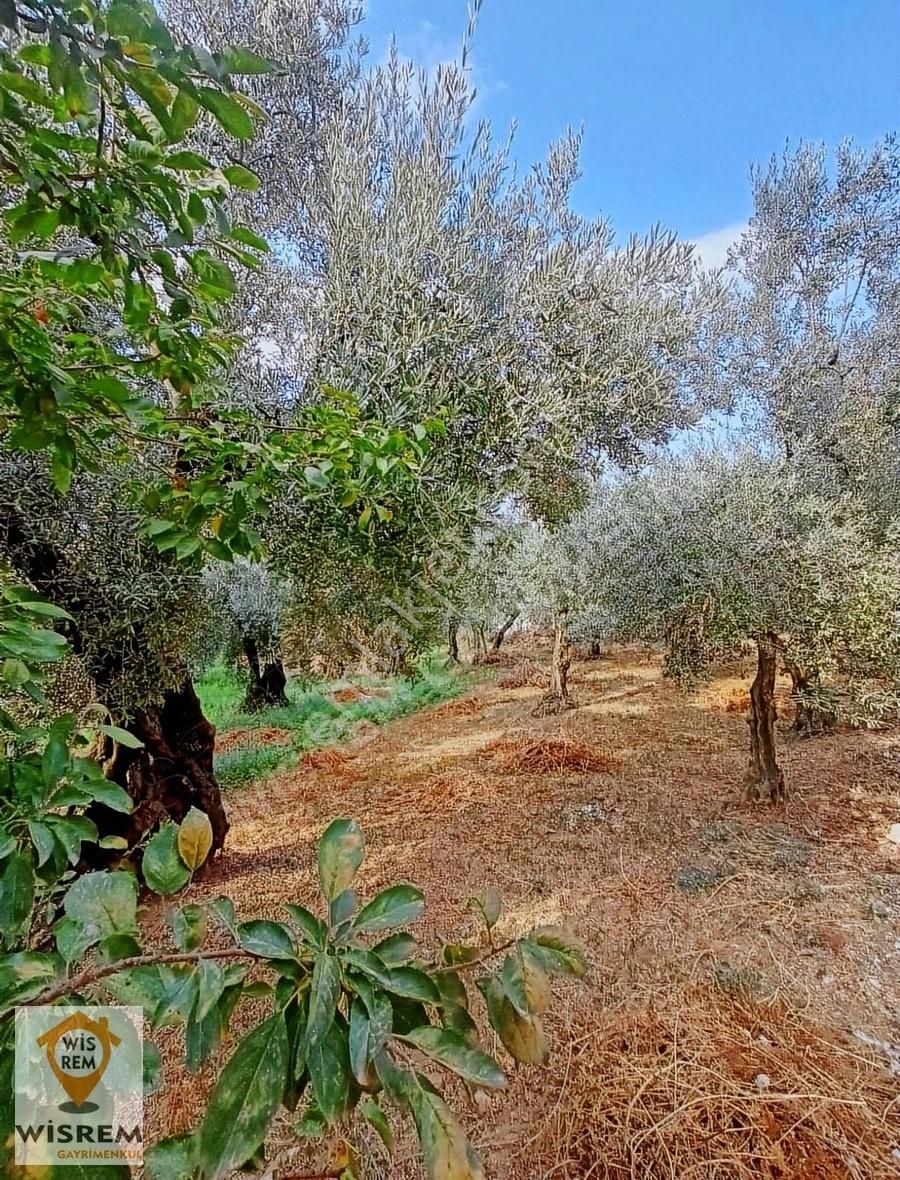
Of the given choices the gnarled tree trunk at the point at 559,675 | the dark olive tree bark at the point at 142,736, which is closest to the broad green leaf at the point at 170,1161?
the dark olive tree bark at the point at 142,736

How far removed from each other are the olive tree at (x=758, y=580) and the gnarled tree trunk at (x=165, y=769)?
398cm

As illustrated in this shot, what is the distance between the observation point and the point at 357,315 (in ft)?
9.77

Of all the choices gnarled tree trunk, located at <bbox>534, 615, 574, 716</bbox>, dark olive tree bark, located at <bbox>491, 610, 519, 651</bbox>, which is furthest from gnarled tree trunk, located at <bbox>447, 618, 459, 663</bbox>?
gnarled tree trunk, located at <bbox>534, 615, 574, 716</bbox>

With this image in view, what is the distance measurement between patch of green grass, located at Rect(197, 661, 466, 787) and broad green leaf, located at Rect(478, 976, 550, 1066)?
6.90m

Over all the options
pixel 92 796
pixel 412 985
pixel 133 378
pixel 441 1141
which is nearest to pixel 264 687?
pixel 133 378

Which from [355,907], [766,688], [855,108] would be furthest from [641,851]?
[855,108]

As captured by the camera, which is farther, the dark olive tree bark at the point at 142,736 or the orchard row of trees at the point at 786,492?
the orchard row of trees at the point at 786,492

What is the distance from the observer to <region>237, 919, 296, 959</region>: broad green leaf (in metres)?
0.63

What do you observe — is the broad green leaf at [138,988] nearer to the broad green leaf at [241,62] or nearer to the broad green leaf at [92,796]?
the broad green leaf at [92,796]

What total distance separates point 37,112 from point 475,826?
5.49 metres

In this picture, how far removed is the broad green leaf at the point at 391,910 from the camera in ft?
2.33

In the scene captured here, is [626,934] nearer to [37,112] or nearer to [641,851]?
[641,851]

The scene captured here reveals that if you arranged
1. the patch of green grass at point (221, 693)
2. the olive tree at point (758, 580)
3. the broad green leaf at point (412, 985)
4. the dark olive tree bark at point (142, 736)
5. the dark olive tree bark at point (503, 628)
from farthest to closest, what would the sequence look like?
the dark olive tree bark at point (503, 628) → the patch of green grass at point (221, 693) → the olive tree at point (758, 580) → the dark olive tree bark at point (142, 736) → the broad green leaf at point (412, 985)

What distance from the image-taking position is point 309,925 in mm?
673
